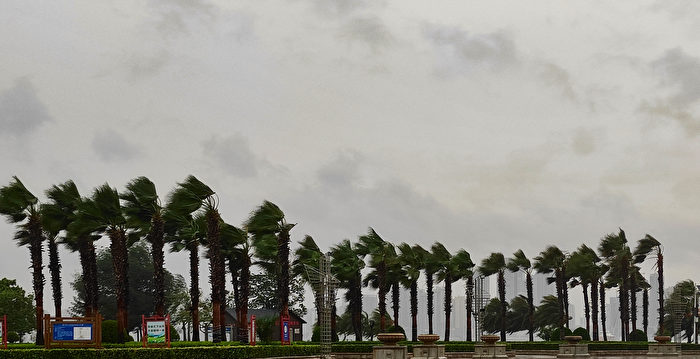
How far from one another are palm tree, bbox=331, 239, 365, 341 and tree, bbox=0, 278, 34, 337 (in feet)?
104

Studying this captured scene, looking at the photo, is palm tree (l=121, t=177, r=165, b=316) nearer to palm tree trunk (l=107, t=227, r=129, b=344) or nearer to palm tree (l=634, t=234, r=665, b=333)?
palm tree trunk (l=107, t=227, r=129, b=344)

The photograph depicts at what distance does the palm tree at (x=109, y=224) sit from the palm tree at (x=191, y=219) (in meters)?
3.52

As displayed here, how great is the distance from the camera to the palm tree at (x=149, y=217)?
53222mm

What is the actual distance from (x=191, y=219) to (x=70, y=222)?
784cm

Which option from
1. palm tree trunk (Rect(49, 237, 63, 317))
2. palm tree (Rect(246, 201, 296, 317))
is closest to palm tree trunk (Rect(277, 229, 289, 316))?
palm tree (Rect(246, 201, 296, 317))

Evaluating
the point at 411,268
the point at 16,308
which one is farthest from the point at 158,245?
the point at 16,308

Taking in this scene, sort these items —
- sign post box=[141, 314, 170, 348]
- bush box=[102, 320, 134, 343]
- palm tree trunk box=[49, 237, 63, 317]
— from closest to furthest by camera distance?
sign post box=[141, 314, 170, 348] < bush box=[102, 320, 134, 343] < palm tree trunk box=[49, 237, 63, 317]

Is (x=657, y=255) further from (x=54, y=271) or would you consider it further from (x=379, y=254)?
(x=54, y=271)

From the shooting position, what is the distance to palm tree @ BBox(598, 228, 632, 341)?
9181 cm

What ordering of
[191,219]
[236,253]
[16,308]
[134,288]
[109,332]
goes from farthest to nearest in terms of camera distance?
[134,288], [16,308], [236,253], [191,219], [109,332]

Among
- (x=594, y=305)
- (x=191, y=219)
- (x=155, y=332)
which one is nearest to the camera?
(x=155, y=332)

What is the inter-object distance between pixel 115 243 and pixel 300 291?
64.5 m

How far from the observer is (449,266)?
277 feet

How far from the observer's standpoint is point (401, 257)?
79.9 m
